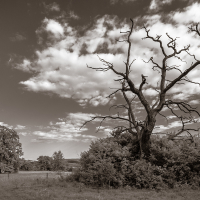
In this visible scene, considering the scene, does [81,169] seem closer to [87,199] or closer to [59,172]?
[59,172]

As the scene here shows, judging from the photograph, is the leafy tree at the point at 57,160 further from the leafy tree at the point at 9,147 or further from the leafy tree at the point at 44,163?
the leafy tree at the point at 9,147

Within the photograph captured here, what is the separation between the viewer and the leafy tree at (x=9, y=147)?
43.8 m

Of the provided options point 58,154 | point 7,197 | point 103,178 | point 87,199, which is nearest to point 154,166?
point 103,178

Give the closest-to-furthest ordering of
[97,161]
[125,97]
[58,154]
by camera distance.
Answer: [97,161] → [125,97] → [58,154]

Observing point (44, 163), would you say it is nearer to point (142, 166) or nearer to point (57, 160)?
point (57, 160)

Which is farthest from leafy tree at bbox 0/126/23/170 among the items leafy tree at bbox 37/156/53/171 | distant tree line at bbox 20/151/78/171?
leafy tree at bbox 37/156/53/171

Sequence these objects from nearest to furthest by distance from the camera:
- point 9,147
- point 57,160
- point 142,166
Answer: point 142,166, point 9,147, point 57,160

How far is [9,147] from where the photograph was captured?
4503cm

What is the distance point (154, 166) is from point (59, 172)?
809 cm

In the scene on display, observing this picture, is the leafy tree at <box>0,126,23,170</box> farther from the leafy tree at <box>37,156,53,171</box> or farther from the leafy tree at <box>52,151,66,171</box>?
the leafy tree at <box>37,156,53,171</box>

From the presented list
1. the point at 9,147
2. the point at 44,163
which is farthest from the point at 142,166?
the point at 44,163

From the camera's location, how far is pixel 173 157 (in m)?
16.4

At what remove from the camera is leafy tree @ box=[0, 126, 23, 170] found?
43812 millimetres

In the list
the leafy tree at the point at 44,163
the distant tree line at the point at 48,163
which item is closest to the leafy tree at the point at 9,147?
the distant tree line at the point at 48,163
